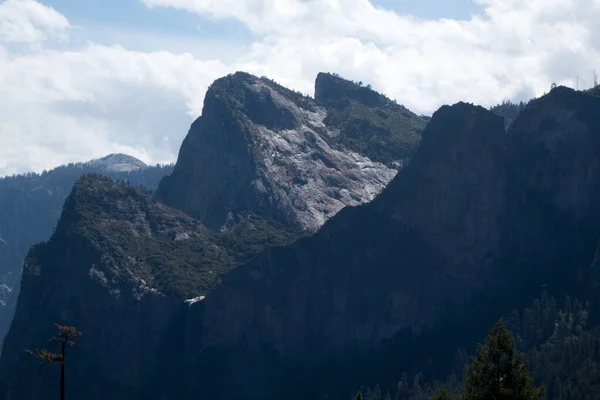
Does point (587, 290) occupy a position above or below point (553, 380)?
above

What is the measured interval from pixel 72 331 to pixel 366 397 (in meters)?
127

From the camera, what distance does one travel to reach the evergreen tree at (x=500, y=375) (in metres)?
71.4

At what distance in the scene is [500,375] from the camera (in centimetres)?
7219

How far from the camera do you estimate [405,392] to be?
196000 millimetres

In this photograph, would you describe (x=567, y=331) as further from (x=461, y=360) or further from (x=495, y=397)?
(x=495, y=397)

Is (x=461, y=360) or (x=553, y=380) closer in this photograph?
(x=553, y=380)

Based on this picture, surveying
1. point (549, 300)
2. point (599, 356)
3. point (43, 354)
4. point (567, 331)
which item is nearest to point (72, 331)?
point (43, 354)

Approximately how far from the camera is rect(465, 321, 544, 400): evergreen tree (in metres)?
71.4

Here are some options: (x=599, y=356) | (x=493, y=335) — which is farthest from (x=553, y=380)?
(x=493, y=335)

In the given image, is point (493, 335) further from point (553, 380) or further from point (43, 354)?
point (553, 380)

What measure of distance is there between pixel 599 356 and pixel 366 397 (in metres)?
44.7

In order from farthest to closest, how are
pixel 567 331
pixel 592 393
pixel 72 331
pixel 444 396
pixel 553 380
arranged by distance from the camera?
pixel 567 331, pixel 553 380, pixel 592 393, pixel 444 396, pixel 72 331

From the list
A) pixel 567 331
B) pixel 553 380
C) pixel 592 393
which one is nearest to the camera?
pixel 592 393

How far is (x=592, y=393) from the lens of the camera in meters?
149
